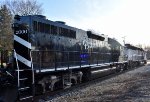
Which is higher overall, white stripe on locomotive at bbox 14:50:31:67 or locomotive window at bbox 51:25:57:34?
locomotive window at bbox 51:25:57:34

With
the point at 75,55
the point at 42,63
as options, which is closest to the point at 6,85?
the point at 42,63

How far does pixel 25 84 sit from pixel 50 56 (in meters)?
3.24

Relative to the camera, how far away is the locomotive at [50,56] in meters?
11.7

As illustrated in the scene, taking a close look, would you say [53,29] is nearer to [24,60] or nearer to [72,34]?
[72,34]

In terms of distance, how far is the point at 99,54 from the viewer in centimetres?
2181

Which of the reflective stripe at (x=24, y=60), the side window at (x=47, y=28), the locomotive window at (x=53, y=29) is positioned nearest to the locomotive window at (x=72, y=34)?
the locomotive window at (x=53, y=29)

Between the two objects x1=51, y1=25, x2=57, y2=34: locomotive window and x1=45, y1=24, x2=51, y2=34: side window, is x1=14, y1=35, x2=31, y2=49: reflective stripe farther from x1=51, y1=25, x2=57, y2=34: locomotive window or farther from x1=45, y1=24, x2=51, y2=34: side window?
x1=51, y1=25, x2=57, y2=34: locomotive window

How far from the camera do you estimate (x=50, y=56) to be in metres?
14.1

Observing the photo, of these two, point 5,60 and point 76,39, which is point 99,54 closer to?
point 76,39

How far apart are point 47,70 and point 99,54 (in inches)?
355

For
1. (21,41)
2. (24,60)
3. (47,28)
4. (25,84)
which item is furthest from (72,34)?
(25,84)

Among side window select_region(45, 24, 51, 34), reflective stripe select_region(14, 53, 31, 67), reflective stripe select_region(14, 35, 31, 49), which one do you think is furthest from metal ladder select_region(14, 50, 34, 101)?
side window select_region(45, 24, 51, 34)

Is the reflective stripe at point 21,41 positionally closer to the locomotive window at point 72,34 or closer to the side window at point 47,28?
the side window at point 47,28

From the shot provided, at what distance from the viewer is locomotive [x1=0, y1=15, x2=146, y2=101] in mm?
11672
